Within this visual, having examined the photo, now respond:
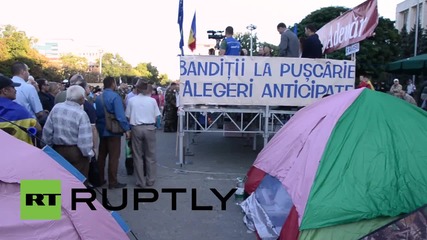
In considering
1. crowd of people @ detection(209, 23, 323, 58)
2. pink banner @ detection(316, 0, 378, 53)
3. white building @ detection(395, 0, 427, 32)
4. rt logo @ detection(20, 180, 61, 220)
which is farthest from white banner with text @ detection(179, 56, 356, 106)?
white building @ detection(395, 0, 427, 32)

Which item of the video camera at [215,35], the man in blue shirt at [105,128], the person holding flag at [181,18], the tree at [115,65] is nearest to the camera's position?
the man in blue shirt at [105,128]

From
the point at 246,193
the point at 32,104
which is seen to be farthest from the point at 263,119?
the point at 32,104

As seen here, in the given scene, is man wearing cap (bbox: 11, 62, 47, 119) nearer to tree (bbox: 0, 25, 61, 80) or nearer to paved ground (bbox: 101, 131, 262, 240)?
paved ground (bbox: 101, 131, 262, 240)

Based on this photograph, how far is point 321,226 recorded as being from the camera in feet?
11.2

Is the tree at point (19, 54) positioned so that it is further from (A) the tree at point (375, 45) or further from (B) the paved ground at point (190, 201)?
(B) the paved ground at point (190, 201)

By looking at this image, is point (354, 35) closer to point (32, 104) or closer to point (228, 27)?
point (228, 27)

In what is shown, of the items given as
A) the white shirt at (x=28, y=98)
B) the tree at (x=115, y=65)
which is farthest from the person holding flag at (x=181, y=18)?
the tree at (x=115, y=65)

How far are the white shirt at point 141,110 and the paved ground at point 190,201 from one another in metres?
1.12

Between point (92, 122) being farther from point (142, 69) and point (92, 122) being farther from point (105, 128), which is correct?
point (142, 69)

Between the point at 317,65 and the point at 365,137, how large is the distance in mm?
4081

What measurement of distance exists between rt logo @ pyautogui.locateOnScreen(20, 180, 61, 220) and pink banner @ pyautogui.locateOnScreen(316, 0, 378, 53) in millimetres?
5622

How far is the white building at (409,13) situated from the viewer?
42.2 meters

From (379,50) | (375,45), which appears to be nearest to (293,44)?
(379,50)

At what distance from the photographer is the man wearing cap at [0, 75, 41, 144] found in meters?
4.00
